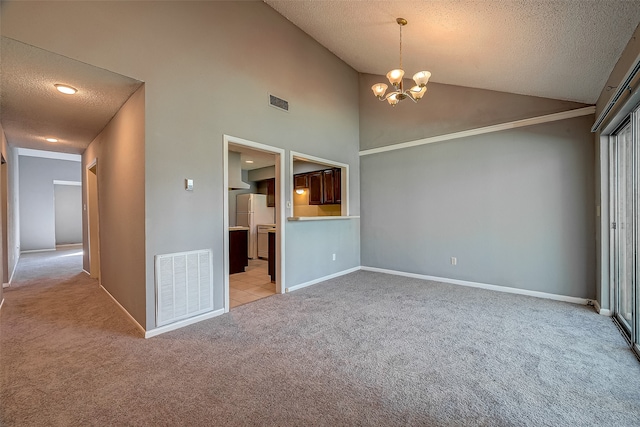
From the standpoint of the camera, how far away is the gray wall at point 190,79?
2.33 m

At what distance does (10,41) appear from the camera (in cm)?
202

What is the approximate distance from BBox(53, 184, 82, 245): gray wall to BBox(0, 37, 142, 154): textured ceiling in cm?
694

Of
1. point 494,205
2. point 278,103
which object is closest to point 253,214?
point 278,103

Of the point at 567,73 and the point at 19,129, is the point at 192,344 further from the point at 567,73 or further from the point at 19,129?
the point at 567,73

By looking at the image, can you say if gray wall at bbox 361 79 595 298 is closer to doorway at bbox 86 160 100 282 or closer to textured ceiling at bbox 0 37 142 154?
textured ceiling at bbox 0 37 142 154

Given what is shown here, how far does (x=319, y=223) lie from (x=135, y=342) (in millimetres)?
3005


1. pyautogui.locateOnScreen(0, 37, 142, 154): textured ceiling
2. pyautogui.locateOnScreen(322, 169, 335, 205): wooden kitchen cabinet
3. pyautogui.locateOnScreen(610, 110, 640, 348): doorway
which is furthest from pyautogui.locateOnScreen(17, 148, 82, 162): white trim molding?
pyautogui.locateOnScreen(610, 110, 640, 348): doorway

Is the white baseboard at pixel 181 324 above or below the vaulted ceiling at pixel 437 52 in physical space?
below

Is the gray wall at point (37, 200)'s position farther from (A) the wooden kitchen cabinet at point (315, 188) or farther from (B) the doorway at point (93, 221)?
(A) the wooden kitchen cabinet at point (315, 188)

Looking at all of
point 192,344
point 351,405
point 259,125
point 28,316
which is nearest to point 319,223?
point 259,125

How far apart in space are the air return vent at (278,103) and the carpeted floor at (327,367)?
9.34 ft

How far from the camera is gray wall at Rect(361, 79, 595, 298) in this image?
3639 millimetres

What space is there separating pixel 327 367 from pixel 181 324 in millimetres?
1745

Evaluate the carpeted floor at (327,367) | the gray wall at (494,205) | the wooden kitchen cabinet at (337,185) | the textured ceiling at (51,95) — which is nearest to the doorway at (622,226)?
the carpeted floor at (327,367)
